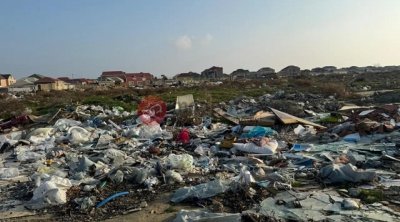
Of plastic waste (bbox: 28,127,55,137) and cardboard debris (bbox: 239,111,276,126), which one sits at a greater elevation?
cardboard debris (bbox: 239,111,276,126)

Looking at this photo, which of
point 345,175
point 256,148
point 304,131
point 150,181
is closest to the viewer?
point 345,175

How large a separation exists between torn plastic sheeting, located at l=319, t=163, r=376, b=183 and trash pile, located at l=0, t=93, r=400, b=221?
14 millimetres

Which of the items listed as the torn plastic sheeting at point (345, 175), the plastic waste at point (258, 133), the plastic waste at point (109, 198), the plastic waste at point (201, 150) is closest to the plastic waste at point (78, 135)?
the plastic waste at point (201, 150)

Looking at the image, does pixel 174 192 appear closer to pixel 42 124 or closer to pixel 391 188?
pixel 391 188

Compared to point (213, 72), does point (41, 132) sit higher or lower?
lower

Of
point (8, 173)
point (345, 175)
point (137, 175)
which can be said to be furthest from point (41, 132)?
point (345, 175)

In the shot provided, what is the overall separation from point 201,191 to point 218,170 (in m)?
1.57

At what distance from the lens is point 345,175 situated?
5996 millimetres

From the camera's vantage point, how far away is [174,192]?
581 centimetres

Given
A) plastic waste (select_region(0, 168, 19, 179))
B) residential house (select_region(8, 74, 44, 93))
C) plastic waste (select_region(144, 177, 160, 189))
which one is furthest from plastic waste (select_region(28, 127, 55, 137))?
residential house (select_region(8, 74, 44, 93))

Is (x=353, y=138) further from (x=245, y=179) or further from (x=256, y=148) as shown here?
(x=245, y=179)

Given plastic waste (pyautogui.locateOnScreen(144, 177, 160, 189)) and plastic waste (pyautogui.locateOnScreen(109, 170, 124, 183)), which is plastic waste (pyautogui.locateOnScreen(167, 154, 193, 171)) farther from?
plastic waste (pyautogui.locateOnScreen(109, 170, 124, 183))

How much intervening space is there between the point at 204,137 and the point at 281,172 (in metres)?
3.94

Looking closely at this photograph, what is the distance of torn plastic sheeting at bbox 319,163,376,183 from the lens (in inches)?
234
